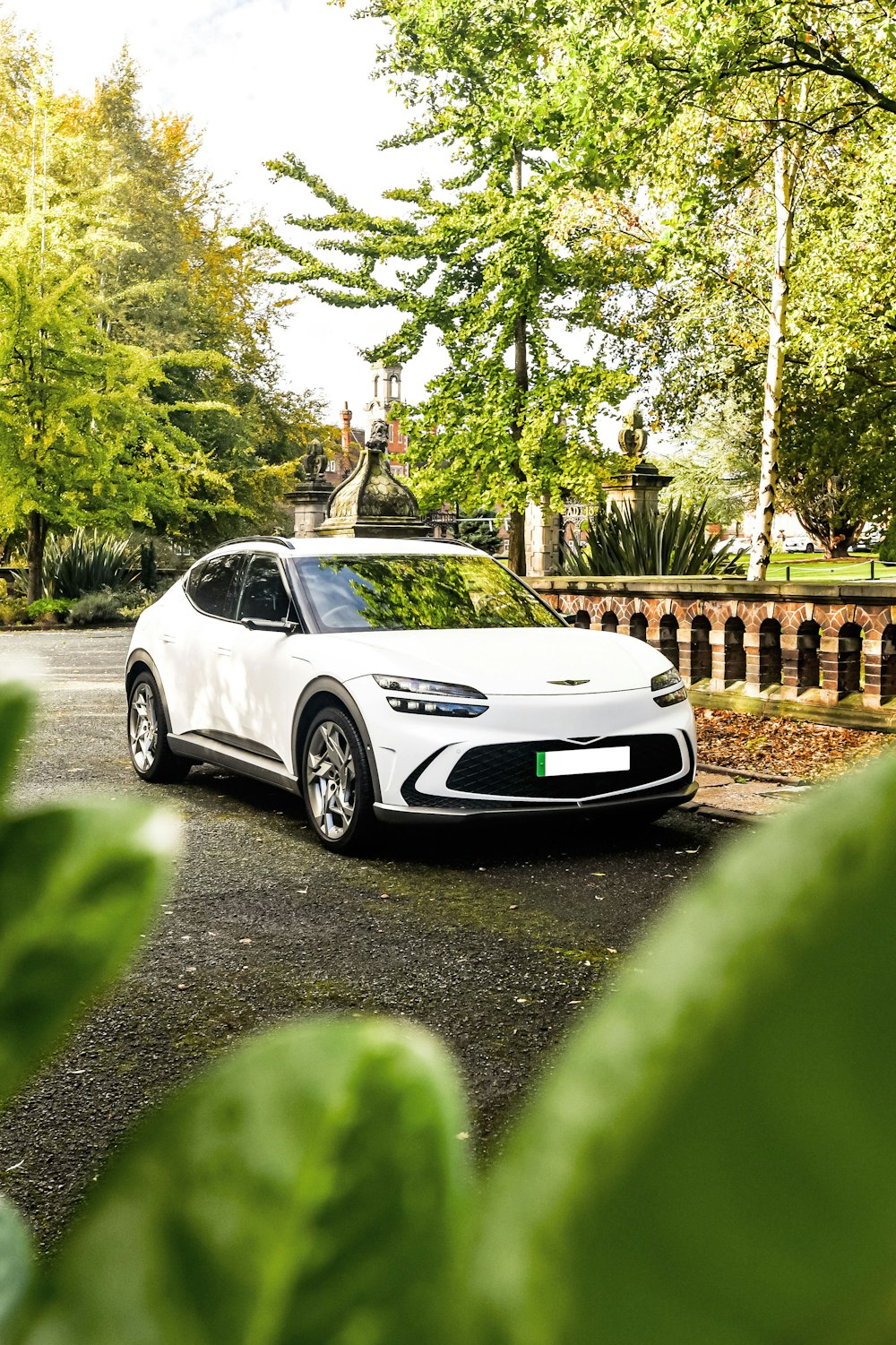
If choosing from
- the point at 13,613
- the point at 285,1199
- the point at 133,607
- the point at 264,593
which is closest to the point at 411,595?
the point at 264,593

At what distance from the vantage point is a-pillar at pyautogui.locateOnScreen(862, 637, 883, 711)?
357 inches

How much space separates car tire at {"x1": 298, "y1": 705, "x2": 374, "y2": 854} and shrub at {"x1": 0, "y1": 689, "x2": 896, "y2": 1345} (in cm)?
567

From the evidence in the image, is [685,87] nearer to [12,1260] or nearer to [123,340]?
[12,1260]

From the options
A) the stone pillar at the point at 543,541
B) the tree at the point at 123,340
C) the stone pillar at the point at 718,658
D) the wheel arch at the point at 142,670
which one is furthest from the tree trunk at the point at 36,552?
the wheel arch at the point at 142,670

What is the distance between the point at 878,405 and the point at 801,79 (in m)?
14.5

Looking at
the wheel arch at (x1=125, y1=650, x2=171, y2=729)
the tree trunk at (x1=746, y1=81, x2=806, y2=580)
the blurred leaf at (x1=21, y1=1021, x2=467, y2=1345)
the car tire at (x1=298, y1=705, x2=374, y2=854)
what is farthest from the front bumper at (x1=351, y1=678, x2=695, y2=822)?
the tree trunk at (x1=746, y1=81, x2=806, y2=580)

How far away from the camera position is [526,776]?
18.9 ft

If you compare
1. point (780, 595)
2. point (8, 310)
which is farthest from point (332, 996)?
point (8, 310)

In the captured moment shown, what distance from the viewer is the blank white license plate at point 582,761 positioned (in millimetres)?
5754

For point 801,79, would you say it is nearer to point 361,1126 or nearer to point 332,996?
point 332,996

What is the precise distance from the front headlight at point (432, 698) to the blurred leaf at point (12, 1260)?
5421 millimetres

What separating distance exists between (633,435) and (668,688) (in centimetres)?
1720

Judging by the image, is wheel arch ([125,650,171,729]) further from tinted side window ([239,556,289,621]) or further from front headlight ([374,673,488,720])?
front headlight ([374,673,488,720])

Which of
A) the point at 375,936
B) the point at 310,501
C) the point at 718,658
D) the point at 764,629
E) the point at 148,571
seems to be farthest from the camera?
the point at 148,571
